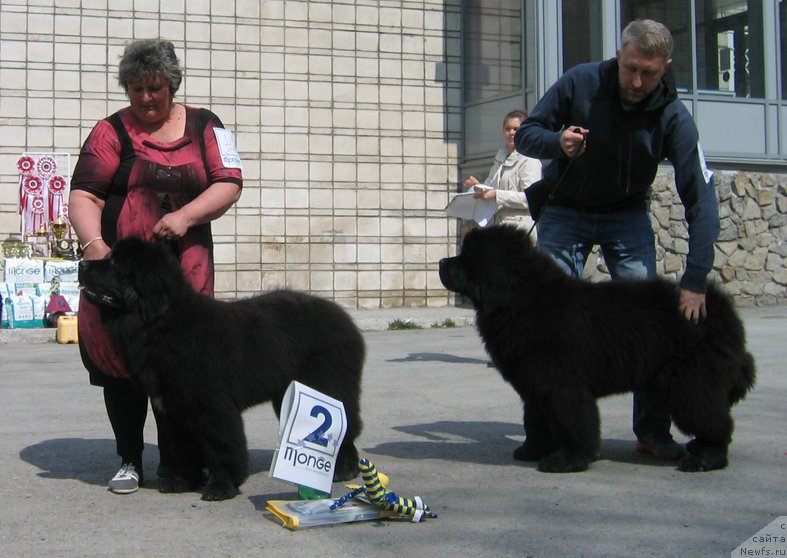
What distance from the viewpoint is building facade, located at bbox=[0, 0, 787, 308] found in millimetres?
13141

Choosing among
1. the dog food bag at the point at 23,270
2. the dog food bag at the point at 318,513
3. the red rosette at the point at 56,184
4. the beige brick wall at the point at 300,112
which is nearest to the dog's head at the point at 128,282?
the dog food bag at the point at 318,513

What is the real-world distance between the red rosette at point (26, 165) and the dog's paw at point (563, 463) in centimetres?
959

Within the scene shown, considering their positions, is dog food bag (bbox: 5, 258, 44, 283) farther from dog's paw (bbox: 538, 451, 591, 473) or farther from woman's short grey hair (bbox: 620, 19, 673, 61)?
woman's short grey hair (bbox: 620, 19, 673, 61)

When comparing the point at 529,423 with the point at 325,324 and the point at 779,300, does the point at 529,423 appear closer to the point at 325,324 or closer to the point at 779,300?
the point at 325,324

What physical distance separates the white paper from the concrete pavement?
5.18ft

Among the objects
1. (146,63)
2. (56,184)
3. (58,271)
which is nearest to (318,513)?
(146,63)

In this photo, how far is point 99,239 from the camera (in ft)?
14.4

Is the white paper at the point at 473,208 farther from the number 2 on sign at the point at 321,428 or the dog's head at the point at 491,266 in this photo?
the number 2 on sign at the point at 321,428

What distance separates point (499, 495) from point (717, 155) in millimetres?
10617

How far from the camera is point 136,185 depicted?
4.48m

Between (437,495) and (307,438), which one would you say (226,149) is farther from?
(437,495)

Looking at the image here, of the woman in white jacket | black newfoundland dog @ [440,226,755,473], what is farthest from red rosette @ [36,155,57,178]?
black newfoundland dog @ [440,226,755,473]

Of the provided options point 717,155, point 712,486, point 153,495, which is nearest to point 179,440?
point 153,495

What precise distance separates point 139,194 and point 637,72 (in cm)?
233
